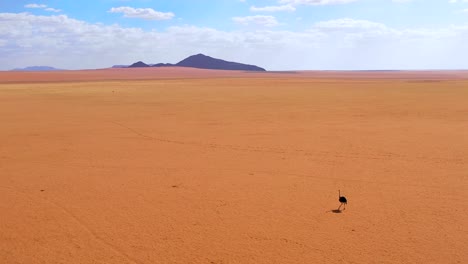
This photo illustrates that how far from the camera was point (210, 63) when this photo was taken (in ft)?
541

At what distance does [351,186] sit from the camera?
24.1 feet

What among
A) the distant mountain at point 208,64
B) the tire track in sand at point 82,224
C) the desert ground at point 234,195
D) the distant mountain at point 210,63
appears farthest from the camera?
the distant mountain at point 210,63

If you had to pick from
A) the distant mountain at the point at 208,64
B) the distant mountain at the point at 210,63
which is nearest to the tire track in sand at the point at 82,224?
the distant mountain at the point at 208,64

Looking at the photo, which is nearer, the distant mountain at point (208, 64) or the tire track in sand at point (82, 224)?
the tire track in sand at point (82, 224)

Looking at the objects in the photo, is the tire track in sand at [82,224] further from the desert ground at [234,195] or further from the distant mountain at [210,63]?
the distant mountain at [210,63]

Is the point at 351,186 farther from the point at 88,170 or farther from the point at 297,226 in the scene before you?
the point at 88,170

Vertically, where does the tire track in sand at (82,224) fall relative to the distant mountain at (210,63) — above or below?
below

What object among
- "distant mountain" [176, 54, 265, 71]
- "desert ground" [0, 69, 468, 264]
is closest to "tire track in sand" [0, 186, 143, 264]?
"desert ground" [0, 69, 468, 264]

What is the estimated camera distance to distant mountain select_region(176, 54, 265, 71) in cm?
16288

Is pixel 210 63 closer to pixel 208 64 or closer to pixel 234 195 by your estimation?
pixel 208 64

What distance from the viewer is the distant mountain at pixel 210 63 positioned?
534 feet

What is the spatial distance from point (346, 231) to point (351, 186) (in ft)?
6.79

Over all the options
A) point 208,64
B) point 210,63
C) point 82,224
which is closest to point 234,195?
point 82,224

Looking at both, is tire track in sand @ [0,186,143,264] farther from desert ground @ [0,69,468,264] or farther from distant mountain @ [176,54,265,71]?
distant mountain @ [176,54,265,71]
